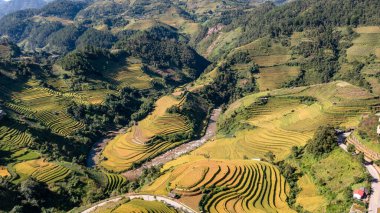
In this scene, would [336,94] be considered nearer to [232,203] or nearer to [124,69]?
[232,203]

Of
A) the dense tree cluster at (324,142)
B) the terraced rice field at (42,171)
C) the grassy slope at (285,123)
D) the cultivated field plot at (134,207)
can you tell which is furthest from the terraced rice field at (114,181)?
the dense tree cluster at (324,142)

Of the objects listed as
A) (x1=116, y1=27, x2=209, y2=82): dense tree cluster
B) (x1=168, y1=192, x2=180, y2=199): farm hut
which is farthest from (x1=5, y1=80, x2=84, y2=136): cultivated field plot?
(x1=116, y1=27, x2=209, y2=82): dense tree cluster

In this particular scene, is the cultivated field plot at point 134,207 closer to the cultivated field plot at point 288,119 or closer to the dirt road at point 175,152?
the dirt road at point 175,152

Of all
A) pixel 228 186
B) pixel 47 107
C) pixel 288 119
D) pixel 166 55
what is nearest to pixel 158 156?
pixel 228 186

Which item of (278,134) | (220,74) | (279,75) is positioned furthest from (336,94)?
(220,74)

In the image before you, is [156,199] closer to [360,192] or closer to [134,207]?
[134,207]

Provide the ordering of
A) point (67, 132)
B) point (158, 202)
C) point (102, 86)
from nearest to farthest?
1. point (158, 202)
2. point (67, 132)
3. point (102, 86)
